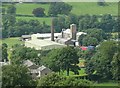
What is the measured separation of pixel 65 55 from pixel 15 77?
9.09ft

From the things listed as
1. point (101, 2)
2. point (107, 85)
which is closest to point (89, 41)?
point (107, 85)

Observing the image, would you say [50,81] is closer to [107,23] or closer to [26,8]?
[107,23]

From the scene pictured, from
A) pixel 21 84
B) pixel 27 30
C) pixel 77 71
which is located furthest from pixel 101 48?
pixel 27 30

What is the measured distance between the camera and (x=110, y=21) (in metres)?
15.9

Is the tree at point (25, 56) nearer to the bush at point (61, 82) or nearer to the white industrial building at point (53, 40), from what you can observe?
the white industrial building at point (53, 40)

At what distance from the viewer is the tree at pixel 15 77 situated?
20.0 feet

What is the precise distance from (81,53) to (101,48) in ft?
3.48

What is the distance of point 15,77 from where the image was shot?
6.20m

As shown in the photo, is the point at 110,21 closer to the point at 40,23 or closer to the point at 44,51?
the point at 40,23

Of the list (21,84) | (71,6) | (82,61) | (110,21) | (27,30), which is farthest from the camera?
(71,6)

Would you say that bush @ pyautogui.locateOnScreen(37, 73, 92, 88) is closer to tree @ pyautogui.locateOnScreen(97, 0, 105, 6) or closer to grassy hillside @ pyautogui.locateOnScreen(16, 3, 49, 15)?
grassy hillside @ pyautogui.locateOnScreen(16, 3, 49, 15)

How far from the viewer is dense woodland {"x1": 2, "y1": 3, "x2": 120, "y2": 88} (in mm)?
6242

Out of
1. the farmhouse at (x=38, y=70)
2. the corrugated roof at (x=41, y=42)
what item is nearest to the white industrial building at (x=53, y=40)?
the corrugated roof at (x=41, y=42)

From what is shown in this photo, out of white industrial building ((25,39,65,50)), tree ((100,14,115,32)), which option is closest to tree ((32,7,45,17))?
tree ((100,14,115,32))
